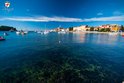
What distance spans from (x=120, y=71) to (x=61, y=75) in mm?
8350

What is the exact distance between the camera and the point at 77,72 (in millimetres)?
18703

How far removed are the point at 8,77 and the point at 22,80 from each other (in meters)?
2.02

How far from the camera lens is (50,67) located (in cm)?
2061

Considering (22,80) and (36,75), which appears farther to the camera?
(36,75)

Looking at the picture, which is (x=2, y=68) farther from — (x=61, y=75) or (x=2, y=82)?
(x=61, y=75)

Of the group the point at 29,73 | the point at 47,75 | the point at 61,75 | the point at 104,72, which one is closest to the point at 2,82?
the point at 29,73

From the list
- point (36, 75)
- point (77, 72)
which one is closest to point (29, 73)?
point (36, 75)

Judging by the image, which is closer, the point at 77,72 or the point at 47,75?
the point at 47,75

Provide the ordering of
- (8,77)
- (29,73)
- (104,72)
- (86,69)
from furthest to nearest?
(86,69) → (104,72) → (29,73) → (8,77)

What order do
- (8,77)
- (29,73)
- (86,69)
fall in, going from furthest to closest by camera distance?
(86,69)
(29,73)
(8,77)

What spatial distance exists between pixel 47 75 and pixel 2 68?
7.07 metres

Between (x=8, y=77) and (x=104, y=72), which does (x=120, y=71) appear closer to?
(x=104, y=72)

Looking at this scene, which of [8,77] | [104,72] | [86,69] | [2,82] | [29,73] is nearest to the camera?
[2,82]

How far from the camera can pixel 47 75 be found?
17.2 meters
